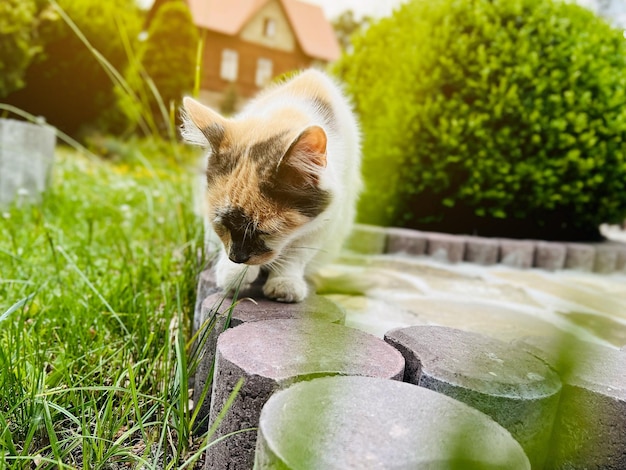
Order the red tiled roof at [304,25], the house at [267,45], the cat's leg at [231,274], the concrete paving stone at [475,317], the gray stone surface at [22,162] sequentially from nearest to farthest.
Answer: the cat's leg at [231,274]
the concrete paving stone at [475,317]
the gray stone surface at [22,162]
the red tiled roof at [304,25]
the house at [267,45]

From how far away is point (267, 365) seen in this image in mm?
970

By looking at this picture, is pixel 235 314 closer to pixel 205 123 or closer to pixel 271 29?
pixel 205 123

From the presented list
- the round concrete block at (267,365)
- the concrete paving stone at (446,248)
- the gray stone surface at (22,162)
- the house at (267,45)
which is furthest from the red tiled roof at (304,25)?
the round concrete block at (267,365)

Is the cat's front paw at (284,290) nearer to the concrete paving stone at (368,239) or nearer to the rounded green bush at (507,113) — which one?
the concrete paving stone at (368,239)

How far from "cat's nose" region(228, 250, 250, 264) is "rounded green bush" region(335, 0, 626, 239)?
2.03 meters

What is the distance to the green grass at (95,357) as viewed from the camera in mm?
1038

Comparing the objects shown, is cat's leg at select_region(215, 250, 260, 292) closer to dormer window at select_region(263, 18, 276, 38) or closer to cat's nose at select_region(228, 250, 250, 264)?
cat's nose at select_region(228, 250, 250, 264)

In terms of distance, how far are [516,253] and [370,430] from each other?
2431 mm

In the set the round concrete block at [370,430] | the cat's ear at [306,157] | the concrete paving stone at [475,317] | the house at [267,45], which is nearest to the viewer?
the round concrete block at [370,430]

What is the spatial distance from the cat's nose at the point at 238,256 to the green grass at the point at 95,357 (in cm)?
18

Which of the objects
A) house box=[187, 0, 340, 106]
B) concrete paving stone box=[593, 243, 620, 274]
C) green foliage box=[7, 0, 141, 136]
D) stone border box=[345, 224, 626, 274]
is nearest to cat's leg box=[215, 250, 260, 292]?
stone border box=[345, 224, 626, 274]

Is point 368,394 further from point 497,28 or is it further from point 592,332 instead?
point 497,28

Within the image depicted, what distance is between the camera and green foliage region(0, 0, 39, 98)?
562 centimetres

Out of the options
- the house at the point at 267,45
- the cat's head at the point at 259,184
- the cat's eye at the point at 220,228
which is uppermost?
the house at the point at 267,45
